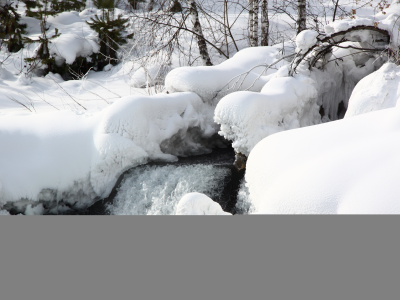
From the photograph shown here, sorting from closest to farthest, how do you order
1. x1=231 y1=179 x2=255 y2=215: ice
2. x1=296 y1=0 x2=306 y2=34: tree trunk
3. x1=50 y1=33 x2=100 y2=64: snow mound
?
1. x1=231 y1=179 x2=255 y2=215: ice
2. x1=296 y1=0 x2=306 y2=34: tree trunk
3. x1=50 y1=33 x2=100 y2=64: snow mound

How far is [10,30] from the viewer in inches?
417

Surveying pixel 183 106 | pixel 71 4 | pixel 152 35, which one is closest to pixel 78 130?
pixel 183 106

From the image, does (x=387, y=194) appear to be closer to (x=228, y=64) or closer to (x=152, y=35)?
(x=228, y=64)

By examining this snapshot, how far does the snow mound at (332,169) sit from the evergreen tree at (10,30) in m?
9.91

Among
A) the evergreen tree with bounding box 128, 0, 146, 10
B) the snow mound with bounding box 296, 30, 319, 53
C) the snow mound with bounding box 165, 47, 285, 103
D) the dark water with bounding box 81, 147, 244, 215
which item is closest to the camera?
the dark water with bounding box 81, 147, 244, 215

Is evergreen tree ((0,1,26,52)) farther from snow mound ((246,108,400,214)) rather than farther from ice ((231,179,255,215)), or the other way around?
snow mound ((246,108,400,214))

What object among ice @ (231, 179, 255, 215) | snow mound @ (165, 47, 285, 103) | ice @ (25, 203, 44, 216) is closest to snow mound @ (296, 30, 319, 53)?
snow mound @ (165, 47, 285, 103)

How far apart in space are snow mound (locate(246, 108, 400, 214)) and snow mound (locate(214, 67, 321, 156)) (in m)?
1.03

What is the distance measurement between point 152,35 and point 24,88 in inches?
163

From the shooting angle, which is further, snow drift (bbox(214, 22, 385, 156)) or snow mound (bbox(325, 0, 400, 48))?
snow mound (bbox(325, 0, 400, 48))

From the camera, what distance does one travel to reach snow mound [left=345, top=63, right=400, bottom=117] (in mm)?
4113

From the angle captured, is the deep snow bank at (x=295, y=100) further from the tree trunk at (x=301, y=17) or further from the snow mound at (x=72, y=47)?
the snow mound at (x=72, y=47)

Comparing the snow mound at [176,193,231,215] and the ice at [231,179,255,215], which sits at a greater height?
the snow mound at [176,193,231,215]

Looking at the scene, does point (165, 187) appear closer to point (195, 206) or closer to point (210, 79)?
point (195, 206)
